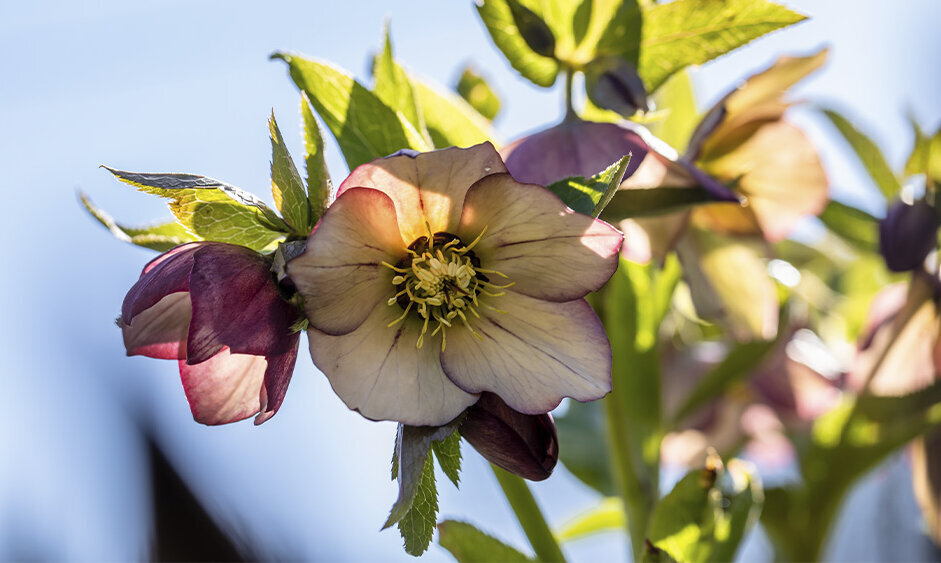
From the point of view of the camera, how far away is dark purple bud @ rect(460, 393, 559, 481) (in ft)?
1.36

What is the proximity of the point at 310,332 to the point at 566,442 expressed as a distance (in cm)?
43

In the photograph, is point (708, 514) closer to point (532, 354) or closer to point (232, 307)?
point (532, 354)

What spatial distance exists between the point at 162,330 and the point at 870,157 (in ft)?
2.01

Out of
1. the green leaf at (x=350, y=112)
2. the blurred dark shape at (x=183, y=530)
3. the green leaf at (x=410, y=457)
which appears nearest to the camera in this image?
the green leaf at (x=410, y=457)

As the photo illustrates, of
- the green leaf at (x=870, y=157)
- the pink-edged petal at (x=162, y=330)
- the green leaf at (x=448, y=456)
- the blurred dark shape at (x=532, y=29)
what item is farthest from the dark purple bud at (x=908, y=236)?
the pink-edged petal at (x=162, y=330)

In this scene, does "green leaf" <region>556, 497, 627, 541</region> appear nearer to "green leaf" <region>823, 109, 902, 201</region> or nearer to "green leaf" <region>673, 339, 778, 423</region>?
"green leaf" <region>673, 339, 778, 423</region>

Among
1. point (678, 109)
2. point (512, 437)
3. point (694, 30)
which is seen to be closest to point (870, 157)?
point (678, 109)

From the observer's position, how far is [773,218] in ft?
2.34

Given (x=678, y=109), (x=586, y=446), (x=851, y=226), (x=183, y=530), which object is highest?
(x=678, y=109)

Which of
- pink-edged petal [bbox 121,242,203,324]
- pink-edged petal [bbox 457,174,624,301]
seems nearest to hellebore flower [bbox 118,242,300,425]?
pink-edged petal [bbox 121,242,203,324]

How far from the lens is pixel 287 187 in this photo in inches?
17.1

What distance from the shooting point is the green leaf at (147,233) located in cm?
48

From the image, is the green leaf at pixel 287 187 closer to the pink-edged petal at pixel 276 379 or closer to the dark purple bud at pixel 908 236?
the pink-edged petal at pixel 276 379

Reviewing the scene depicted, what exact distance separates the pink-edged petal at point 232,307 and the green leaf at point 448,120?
194 millimetres
